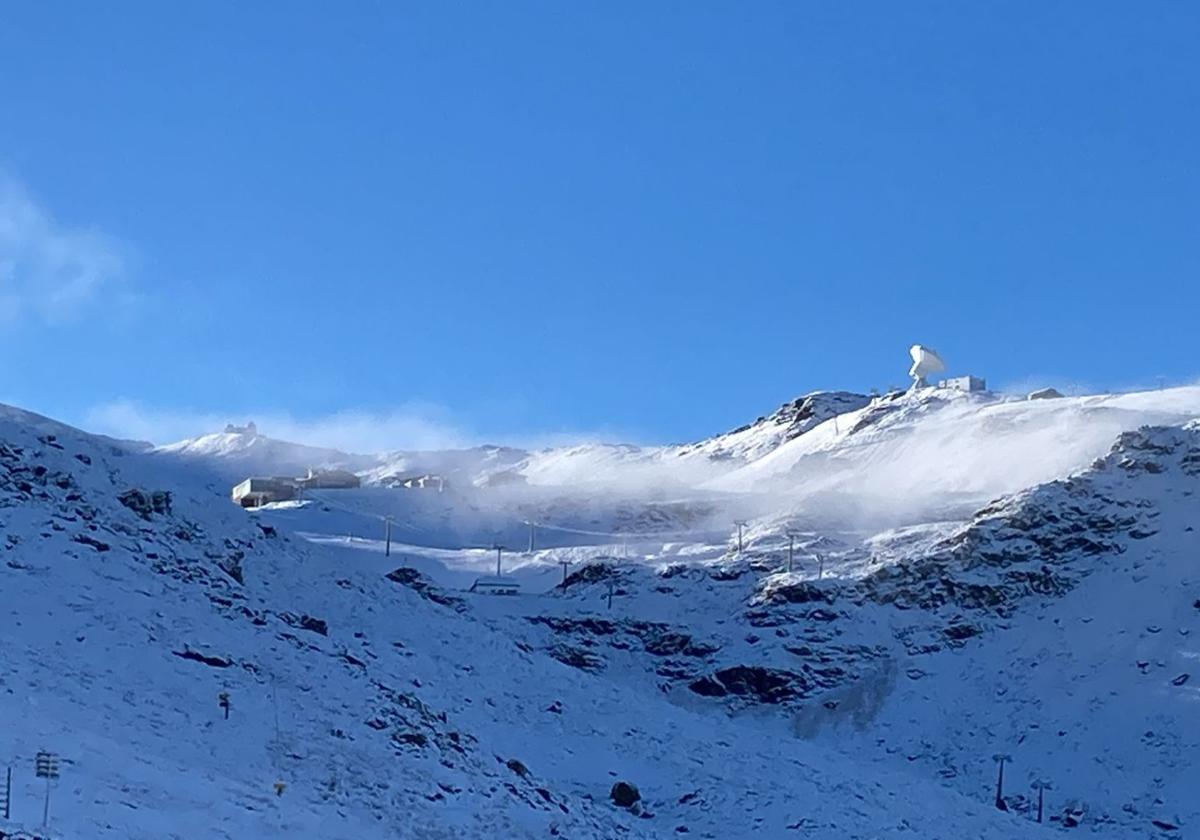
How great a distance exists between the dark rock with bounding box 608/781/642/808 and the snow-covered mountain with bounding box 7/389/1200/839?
243mm

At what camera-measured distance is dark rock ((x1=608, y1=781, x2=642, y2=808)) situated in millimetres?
38625

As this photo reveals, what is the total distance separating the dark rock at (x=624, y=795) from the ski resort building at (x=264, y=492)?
8887cm

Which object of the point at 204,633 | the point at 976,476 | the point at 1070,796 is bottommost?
the point at 1070,796

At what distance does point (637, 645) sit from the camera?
2948 inches

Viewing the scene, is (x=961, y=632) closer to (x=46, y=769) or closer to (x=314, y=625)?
(x=314, y=625)

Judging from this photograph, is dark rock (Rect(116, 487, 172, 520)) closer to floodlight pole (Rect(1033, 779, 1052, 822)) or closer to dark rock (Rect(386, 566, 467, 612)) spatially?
dark rock (Rect(386, 566, 467, 612))

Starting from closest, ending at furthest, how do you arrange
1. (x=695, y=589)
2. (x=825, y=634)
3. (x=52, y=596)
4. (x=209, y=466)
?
(x=52, y=596), (x=825, y=634), (x=695, y=589), (x=209, y=466)

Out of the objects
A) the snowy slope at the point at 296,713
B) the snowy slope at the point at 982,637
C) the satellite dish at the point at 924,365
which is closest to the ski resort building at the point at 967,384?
the satellite dish at the point at 924,365

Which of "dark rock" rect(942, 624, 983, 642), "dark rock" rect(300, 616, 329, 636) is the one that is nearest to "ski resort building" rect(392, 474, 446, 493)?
"dark rock" rect(942, 624, 983, 642)

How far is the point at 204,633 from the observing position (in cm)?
3644

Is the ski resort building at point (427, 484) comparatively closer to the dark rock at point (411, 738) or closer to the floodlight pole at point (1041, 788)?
the floodlight pole at point (1041, 788)

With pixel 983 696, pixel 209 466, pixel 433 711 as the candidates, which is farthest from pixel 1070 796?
pixel 209 466

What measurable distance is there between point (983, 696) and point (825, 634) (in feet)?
30.0

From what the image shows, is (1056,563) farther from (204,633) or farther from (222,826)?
(222,826)
